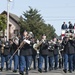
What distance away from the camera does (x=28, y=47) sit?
47.9 feet

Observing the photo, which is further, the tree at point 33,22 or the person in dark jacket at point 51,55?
the tree at point 33,22

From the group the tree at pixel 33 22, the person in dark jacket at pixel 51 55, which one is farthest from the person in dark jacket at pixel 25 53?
the tree at pixel 33 22

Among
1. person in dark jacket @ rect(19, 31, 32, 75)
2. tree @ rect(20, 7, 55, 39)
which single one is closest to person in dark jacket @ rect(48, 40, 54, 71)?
person in dark jacket @ rect(19, 31, 32, 75)

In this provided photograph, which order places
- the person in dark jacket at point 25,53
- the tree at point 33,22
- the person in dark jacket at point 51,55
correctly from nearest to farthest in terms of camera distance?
the person in dark jacket at point 25,53 < the person in dark jacket at point 51,55 < the tree at point 33,22

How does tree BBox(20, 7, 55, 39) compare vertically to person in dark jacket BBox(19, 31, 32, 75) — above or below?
above

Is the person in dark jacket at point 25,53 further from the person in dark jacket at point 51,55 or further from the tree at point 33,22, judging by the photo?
the tree at point 33,22

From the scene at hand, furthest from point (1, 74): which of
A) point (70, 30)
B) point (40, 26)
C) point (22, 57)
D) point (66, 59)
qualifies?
point (40, 26)

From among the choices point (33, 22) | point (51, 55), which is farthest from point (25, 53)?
point (33, 22)

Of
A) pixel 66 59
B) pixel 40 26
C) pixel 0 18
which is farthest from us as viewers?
pixel 40 26

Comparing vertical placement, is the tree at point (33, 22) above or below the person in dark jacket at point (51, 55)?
above

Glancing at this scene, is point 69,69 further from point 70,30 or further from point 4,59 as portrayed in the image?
point 70,30

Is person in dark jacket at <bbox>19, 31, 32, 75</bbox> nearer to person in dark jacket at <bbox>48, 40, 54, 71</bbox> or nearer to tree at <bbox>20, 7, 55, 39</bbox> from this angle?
person in dark jacket at <bbox>48, 40, 54, 71</bbox>

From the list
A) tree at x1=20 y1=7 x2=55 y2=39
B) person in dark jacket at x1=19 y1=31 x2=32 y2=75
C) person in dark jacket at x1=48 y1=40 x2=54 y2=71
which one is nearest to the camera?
person in dark jacket at x1=19 y1=31 x2=32 y2=75

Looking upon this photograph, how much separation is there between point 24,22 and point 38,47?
56.7 metres
